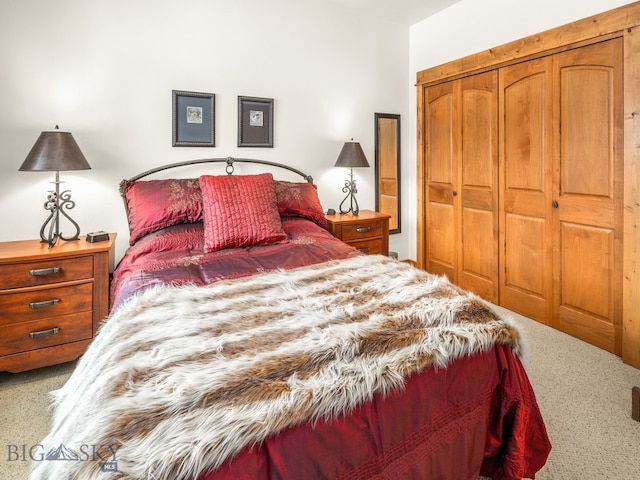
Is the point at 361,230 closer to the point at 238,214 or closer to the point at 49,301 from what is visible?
the point at 238,214

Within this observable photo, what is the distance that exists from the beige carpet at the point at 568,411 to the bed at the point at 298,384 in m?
0.39

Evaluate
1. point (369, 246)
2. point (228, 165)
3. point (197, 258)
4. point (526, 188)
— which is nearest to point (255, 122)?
point (228, 165)

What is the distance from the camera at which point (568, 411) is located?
76.8 inches

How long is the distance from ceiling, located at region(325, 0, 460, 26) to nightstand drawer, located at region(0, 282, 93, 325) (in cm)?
323

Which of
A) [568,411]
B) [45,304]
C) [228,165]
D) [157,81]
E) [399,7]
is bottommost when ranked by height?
[568,411]

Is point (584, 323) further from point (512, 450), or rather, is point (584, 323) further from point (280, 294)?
point (280, 294)

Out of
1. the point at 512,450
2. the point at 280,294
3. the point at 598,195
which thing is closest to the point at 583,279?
the point at 598,195

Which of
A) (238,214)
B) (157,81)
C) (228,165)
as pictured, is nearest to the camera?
(238,214)

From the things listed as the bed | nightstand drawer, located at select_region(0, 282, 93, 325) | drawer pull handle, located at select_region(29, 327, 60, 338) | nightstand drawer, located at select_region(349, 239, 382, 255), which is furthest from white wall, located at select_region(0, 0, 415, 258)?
the bed

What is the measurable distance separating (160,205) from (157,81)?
105 centimetres

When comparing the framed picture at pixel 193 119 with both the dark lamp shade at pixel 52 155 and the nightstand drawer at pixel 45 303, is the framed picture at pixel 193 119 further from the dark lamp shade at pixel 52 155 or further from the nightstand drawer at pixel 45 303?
the nightstand drawer at pixel 45 303

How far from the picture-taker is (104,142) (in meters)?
2.81

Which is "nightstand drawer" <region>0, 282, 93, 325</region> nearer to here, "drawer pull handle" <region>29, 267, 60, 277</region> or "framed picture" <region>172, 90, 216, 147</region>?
"drawer pull handle" <region>29, 267, 60, 277</region>

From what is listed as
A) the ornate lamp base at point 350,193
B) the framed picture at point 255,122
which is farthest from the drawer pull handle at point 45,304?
the ornate lamp base at point 350,193
